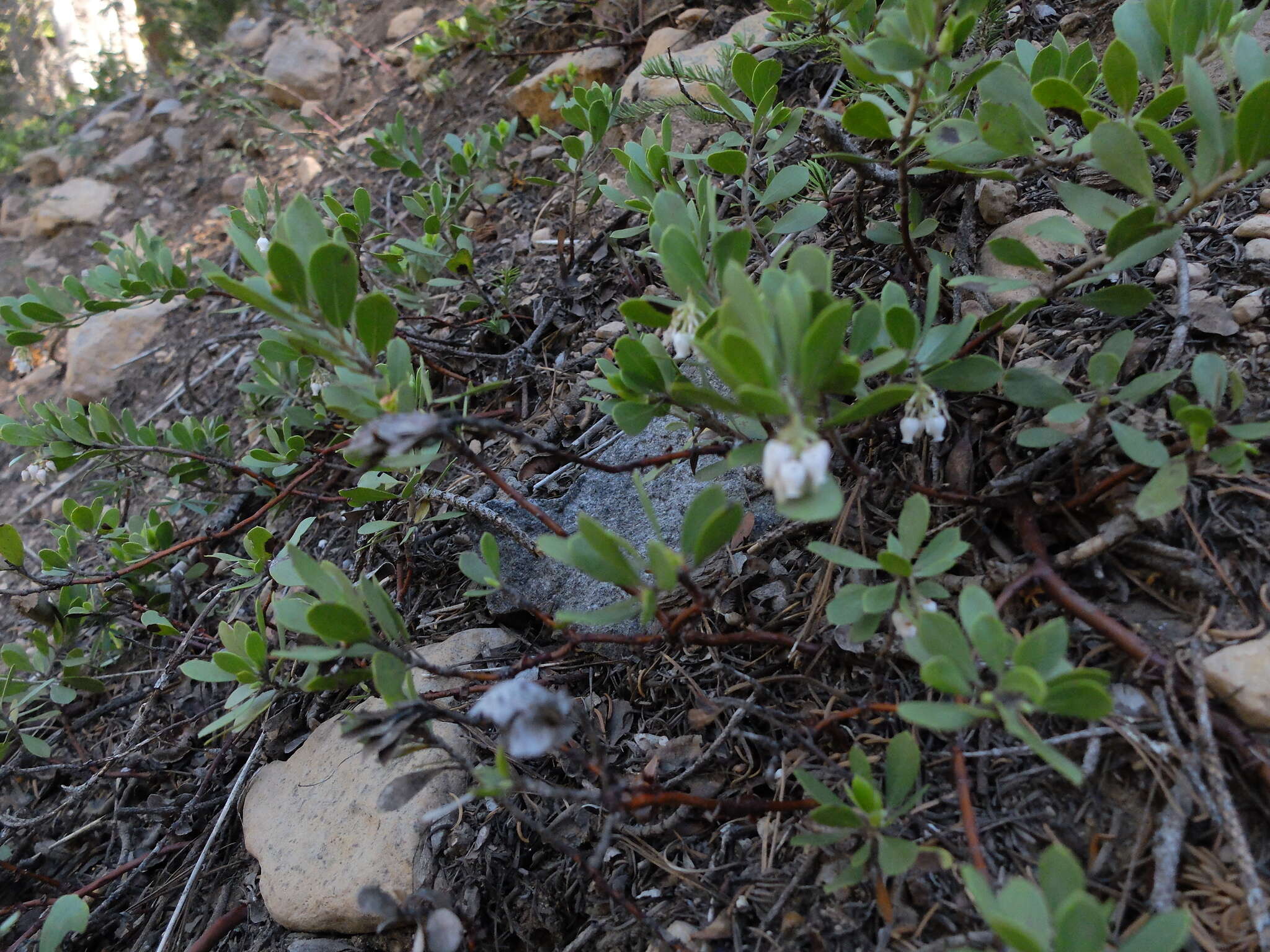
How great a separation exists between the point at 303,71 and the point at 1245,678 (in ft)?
18.0

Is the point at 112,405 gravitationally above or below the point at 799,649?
above

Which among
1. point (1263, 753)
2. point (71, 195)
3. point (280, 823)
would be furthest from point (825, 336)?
point (71, 195)

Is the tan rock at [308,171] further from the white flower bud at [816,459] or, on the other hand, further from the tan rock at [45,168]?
the white flower bud at [816,459]

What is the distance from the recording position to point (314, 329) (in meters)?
1.24

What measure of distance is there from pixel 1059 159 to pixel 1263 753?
953 millimetres

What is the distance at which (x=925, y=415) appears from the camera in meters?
1.21

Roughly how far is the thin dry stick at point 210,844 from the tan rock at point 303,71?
4.30 meters

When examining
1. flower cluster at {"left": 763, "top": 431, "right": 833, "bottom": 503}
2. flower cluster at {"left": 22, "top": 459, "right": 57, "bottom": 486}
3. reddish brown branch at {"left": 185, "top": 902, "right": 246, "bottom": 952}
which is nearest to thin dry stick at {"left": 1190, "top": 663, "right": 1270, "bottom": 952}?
Result: flower cluster at {"left": 763, "top": 431, "right": 833, "bottom": 503}

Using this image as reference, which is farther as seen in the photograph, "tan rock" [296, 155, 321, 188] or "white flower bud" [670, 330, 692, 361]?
"tan rock" [296, 155, 321, 188]

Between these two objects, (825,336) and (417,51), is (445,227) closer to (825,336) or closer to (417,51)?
(825,336)

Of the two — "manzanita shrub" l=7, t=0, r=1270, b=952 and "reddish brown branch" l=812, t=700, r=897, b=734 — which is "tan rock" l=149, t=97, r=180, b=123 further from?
"reddish brown branch" l=812, t=700, r=897, b=734

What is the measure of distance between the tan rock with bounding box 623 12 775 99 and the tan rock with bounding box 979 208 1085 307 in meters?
1.21

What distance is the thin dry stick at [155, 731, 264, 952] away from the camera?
1594 mm

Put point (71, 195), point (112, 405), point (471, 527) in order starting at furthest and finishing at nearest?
point (71, 195)
point (112, 405)
point (471, 527)
